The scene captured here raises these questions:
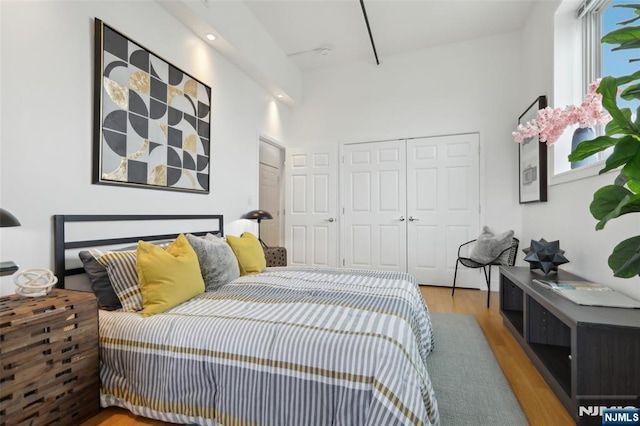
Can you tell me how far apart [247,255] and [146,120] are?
4.42ft

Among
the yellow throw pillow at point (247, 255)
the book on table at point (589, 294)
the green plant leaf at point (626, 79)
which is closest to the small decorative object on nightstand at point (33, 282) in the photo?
the yellow throw pillow at point (247, 255)

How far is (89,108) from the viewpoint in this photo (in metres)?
1.94

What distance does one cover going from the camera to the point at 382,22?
11.9 ft

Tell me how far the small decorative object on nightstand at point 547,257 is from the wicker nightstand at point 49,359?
2.96 meters

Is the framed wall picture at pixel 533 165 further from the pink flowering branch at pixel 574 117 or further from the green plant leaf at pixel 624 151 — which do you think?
the green plant leaf at pixel 624 151

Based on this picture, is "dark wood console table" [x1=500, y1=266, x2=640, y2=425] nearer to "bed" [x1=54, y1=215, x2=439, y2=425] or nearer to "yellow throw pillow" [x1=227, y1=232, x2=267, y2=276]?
"bed" [x1=54, y1=215, x2=439, y2=425]

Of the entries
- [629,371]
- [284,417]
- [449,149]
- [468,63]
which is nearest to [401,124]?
[449,149]

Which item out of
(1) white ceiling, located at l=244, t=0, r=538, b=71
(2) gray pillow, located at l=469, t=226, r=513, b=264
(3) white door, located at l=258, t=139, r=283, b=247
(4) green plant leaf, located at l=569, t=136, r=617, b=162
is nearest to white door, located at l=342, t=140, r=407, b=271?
(2) gray pillow, located at l=469, t=226, r=513, b=264

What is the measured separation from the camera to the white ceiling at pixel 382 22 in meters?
3.33

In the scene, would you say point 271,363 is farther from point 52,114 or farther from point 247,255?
point 52,114

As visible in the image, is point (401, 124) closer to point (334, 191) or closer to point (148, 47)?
point (334, 191)

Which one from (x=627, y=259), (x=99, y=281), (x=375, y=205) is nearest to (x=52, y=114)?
(x=99, y=281)

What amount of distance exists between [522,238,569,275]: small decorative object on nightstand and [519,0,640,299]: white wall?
0.13 meters

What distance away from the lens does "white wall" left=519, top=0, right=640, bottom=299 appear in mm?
1812
